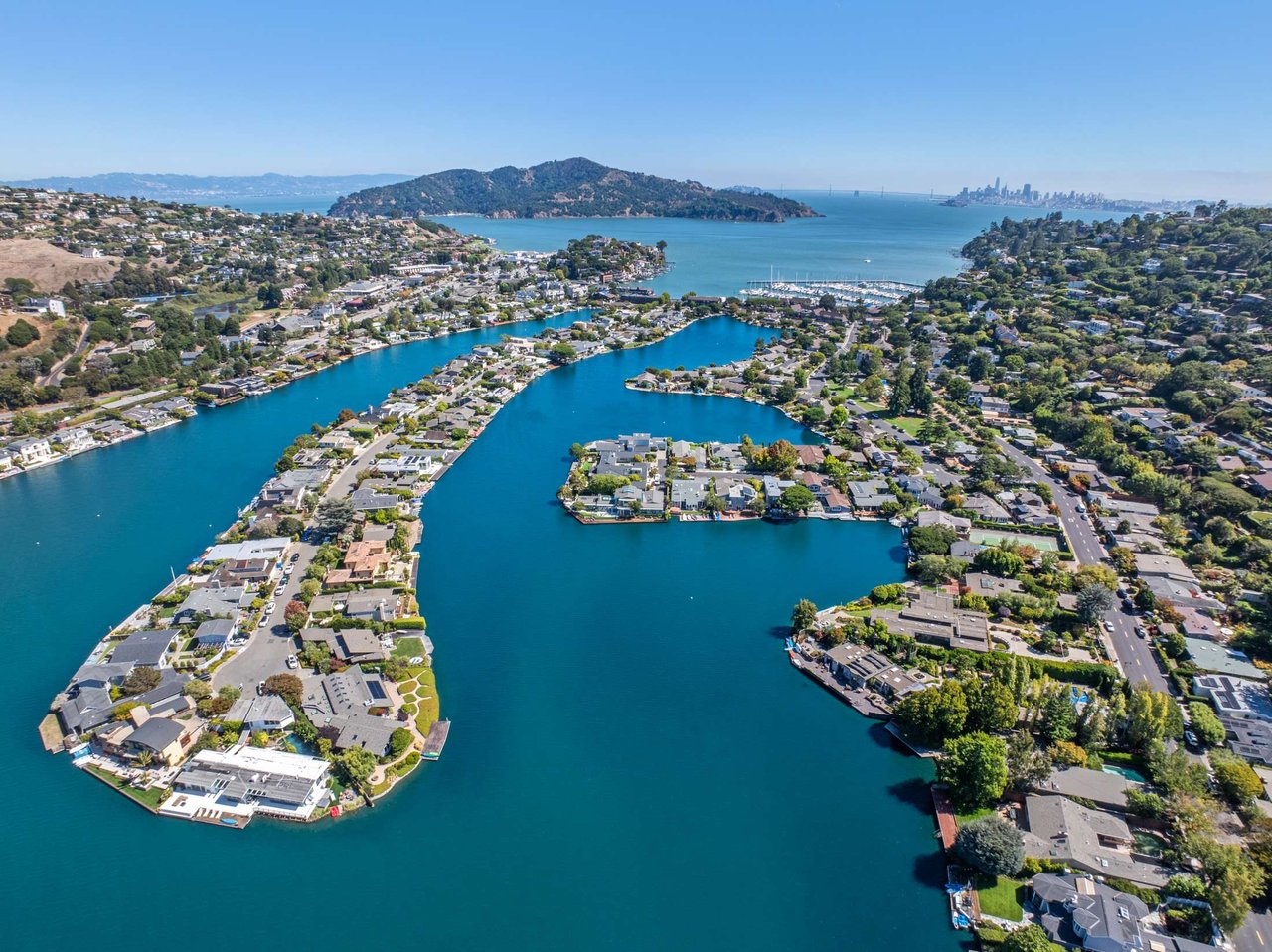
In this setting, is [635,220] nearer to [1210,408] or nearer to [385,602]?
[1210,408]

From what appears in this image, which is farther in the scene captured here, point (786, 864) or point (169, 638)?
point (169, 638)

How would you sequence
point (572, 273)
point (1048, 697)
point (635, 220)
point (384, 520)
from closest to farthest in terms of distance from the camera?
1. point (1048, 697)
2. point (384, 520)
3. point (572, 273)
4. point (635, 220)

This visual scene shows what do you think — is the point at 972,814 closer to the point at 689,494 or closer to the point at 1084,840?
the point at 1084,840

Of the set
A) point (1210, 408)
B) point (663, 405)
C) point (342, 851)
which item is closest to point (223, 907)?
point (342, 851)

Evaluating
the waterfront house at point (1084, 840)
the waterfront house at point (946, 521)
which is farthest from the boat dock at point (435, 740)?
the waterfront house at point (946, 521)

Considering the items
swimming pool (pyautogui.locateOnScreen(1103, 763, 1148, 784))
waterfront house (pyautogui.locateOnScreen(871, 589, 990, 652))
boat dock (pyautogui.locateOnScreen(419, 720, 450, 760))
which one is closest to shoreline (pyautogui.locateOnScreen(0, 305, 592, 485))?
boat dock (pyautogui.locateOnScreen(419, 720, 450, 760))

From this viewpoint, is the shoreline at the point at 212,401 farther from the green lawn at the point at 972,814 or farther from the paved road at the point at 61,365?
the green lawn at the point at 972,814
